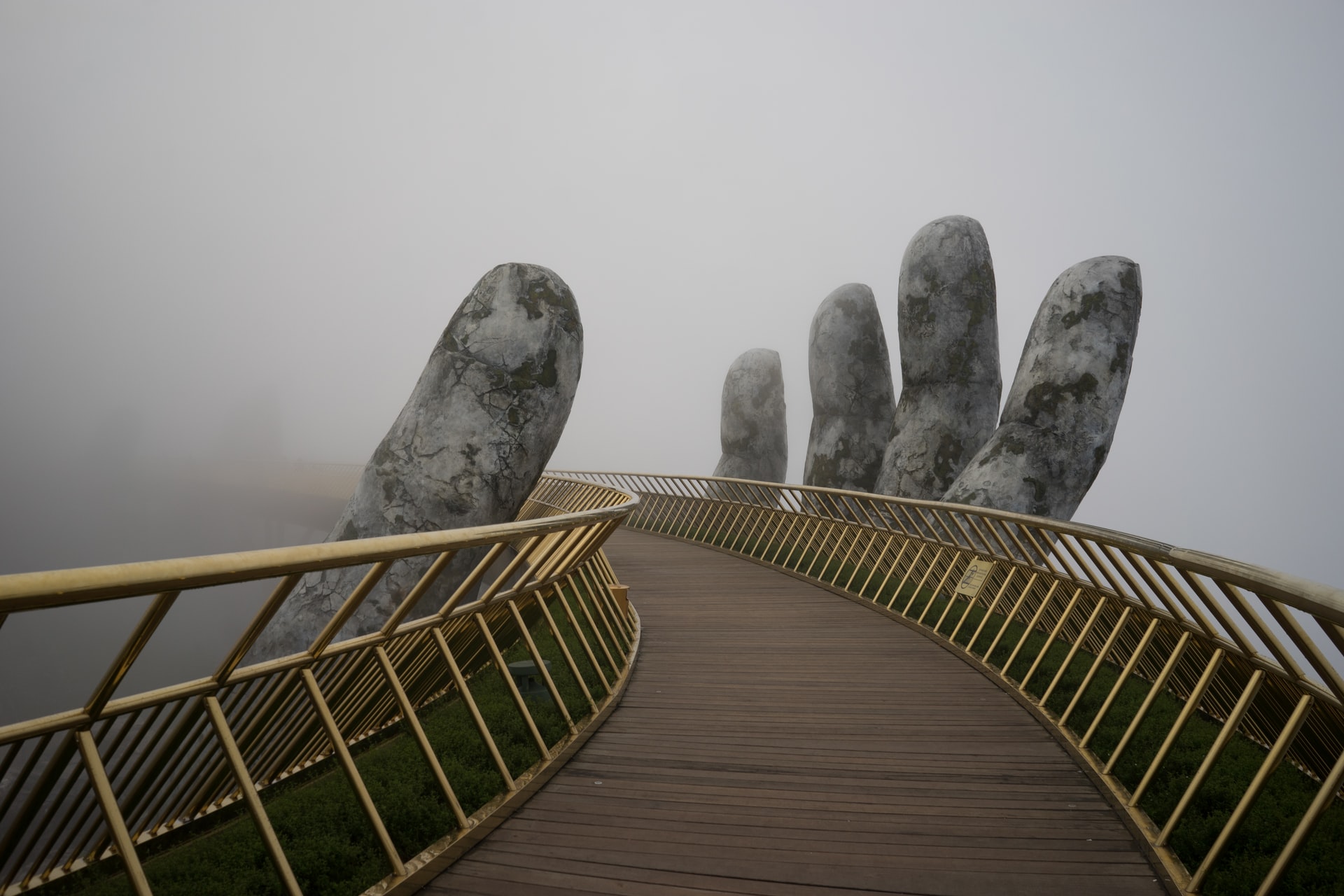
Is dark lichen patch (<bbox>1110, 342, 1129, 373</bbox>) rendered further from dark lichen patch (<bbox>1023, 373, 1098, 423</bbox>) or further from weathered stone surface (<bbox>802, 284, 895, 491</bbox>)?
weathered stone surface (<bbox>802, 284, 895, 491</bbox>)

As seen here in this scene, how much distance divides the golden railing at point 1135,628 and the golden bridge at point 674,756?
3cm

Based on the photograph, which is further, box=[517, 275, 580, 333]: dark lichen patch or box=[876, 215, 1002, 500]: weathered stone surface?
box=[876, 215, 1002, 500]: weathered stone surface

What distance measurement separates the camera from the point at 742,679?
19.9 feet

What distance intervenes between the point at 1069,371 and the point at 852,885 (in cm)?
994

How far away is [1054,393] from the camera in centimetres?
1130

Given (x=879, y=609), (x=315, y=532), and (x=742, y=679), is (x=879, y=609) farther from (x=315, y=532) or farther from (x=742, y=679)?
(x=315, y=532)

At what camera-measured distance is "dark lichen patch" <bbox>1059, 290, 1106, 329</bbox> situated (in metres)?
11.4

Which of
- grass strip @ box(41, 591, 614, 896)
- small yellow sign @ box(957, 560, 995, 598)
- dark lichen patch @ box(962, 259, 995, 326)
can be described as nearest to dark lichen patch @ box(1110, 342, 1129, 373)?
dark lichen patch @ box(962, 259, 995, 326)

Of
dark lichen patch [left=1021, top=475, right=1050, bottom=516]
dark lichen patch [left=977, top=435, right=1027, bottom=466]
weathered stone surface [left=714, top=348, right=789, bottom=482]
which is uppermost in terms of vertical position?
dark lichen patch [left=977, top=435, right=1027, bottom=466]

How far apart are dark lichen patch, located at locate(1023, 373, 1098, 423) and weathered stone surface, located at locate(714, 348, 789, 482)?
27.9 feet

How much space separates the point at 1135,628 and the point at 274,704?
23.3 feet

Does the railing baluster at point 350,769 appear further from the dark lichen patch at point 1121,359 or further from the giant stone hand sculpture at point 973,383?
the dark lichen patch at point 1121,359

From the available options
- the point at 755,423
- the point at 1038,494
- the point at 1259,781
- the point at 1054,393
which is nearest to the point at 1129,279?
the point at 1054,393

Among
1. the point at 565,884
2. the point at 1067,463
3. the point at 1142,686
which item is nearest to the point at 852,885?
the point at 565,884
